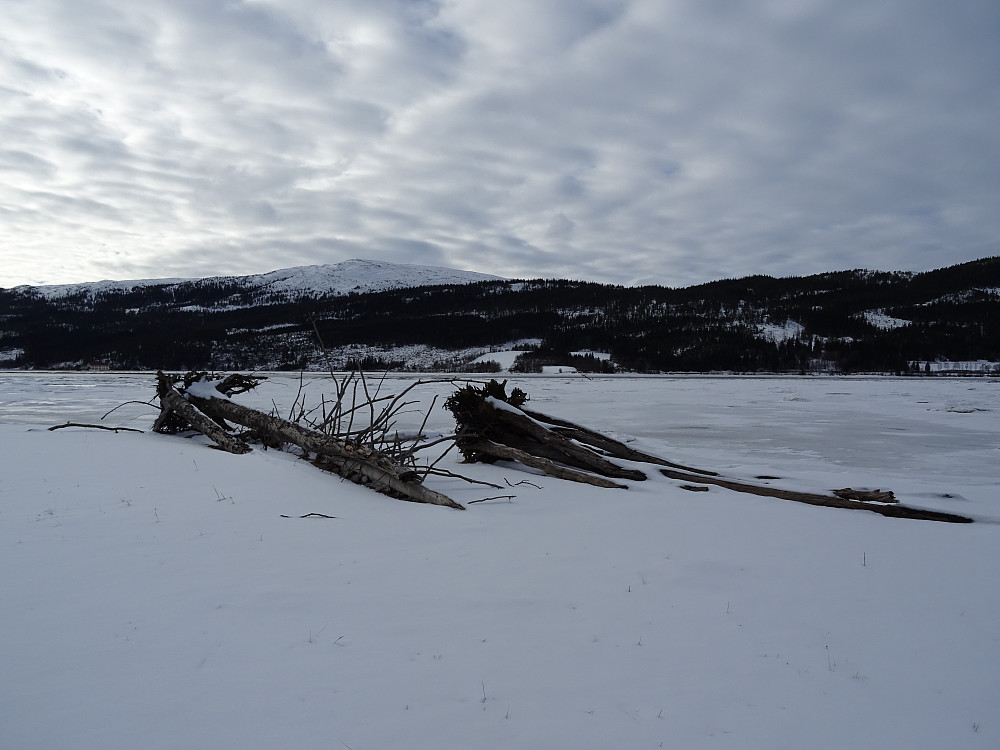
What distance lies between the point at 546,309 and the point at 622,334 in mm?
30974

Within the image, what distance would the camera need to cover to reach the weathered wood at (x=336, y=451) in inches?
219

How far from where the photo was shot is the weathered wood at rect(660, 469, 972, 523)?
5.21 meters

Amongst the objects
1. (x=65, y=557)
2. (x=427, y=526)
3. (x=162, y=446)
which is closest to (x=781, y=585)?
(x=427, y=526)

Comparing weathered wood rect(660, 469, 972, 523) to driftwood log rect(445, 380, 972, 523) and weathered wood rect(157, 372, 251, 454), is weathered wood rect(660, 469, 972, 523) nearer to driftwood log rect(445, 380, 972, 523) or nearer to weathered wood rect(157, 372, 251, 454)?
driftwood log rect(445, 380, 972, 523)

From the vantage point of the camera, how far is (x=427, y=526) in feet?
15.1

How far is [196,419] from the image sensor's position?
8461 mm

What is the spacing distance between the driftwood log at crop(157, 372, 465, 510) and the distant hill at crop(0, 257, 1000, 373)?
179 ft

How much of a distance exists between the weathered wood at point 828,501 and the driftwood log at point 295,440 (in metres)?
3.32

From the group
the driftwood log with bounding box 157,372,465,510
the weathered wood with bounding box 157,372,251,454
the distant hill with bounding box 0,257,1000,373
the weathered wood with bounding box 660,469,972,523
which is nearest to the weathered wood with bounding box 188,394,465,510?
the driftwood log with bounding box 157,372,465,510

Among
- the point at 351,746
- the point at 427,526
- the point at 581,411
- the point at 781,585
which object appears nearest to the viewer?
the point at 351,746

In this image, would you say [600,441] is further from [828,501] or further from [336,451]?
[336,451]

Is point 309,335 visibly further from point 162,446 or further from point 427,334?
point 162,446

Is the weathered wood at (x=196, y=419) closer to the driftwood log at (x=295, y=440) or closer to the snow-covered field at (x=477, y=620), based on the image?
the driftwood log at (x=295, y=440)

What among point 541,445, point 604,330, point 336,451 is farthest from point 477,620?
point 604,330
